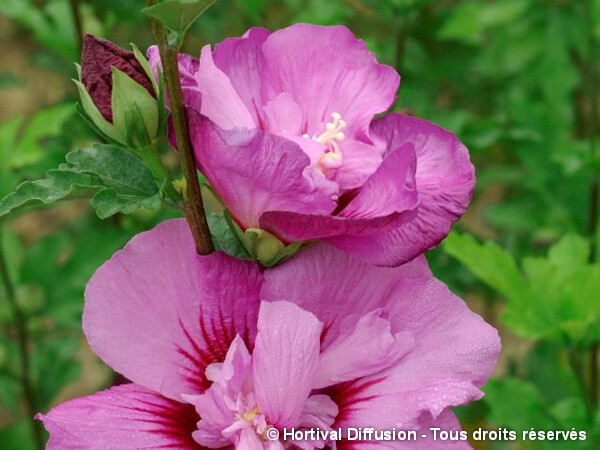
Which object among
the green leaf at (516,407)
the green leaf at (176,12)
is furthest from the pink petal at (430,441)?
the green leaf at (516,407)

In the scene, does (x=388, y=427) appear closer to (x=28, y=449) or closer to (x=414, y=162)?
(x=414, y=162)

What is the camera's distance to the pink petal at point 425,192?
0.74 meters

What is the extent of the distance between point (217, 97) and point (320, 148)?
0.09 metres

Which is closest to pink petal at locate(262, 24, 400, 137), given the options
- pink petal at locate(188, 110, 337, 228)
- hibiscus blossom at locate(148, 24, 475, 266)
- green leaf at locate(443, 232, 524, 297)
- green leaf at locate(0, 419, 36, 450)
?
hibiscus blossom at locate(148, 24, 475, 266)

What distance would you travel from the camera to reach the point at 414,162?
2.29ft

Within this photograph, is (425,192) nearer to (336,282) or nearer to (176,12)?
(336,282)

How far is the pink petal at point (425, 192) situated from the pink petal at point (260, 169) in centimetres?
5

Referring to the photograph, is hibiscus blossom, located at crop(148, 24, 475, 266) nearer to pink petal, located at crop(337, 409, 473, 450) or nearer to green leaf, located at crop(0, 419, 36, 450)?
pink petal, located at crop(337, 409, 473, 450)

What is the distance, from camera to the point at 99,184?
2.56ft

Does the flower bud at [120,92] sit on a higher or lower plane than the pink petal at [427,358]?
higher

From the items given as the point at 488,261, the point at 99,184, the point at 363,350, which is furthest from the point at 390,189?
the point at 488,261

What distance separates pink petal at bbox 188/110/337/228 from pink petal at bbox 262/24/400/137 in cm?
10

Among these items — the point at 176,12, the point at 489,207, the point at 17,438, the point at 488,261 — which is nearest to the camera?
the point at 176,12

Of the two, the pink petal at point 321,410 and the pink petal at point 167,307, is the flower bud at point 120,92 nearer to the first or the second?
the pink petal at point 167,307
